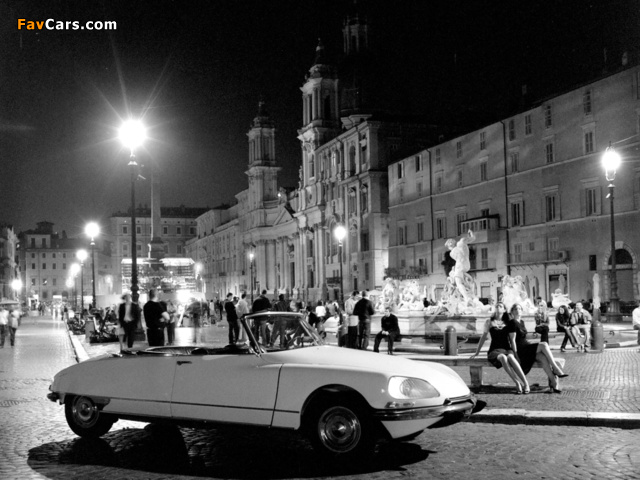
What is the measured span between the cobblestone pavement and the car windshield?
91cm

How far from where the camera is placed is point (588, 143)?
4450 cm

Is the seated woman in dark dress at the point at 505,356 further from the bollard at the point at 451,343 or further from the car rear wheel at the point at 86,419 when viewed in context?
the bollard at the point at 451,343

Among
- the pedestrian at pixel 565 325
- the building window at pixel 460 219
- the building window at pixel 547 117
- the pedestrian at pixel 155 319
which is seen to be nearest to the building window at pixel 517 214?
the building window at pixel 547 117

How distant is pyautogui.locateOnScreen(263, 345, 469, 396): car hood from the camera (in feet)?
24.8

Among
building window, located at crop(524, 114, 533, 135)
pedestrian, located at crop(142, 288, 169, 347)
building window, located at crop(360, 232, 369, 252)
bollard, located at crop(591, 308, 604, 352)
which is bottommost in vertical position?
bollard, located at crop(591, 308, 604, 352)

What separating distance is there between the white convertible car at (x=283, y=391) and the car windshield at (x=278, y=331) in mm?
15

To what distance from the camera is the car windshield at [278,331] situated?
827cm

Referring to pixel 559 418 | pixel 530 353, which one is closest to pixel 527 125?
pixel 530 353

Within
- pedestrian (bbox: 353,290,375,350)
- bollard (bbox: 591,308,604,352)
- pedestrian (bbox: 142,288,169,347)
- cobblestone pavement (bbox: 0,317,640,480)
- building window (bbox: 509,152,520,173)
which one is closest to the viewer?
cobblestone pavement (bbox: 0,317,640,480)

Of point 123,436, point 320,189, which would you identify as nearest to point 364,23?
point 320,189

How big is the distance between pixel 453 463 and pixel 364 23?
259 feet

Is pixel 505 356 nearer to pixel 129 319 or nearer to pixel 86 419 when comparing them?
pixel 86 419

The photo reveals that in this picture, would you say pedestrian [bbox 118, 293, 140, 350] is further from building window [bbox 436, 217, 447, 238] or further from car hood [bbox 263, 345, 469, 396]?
building window [bbox 436, 217, 447, 238]

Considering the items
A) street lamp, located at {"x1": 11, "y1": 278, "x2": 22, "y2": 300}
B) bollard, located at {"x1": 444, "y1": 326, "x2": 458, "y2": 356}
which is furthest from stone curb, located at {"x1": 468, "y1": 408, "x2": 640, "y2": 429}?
street lamp, located at {"x1": 11, "y1": 278, "x2": 22, "y2": 300}
